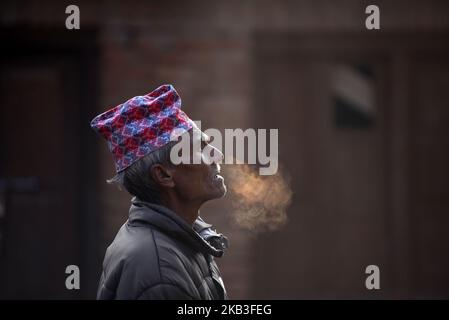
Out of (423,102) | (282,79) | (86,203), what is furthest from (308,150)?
(86,203)

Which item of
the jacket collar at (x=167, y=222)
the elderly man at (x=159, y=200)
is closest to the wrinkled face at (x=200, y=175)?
the elderly man at (x=159, y=200)

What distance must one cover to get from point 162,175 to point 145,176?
5 cm

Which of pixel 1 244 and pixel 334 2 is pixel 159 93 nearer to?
pixel 334 2

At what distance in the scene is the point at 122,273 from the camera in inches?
91.4

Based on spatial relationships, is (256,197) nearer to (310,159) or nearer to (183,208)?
(183,208)

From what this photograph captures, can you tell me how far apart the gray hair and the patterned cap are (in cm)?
2

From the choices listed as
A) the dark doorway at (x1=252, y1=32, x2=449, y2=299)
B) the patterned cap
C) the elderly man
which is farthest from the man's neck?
the dark doorway at (x1=252, y1=32, x2=449, y2=299)

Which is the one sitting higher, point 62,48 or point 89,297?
point 62,48

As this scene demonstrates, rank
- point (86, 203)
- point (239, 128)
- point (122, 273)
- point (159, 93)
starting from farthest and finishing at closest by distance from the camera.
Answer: point (86, 203), point (239, 128), point (159, 93), point (122, 273)

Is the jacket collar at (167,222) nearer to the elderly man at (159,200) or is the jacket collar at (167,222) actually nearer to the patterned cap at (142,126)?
the elderly man at (159,200)

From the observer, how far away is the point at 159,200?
257 cm

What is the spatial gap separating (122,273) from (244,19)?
449 cm

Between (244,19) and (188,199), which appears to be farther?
(244,19)

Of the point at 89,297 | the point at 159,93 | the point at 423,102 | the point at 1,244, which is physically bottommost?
the point at 89,297
